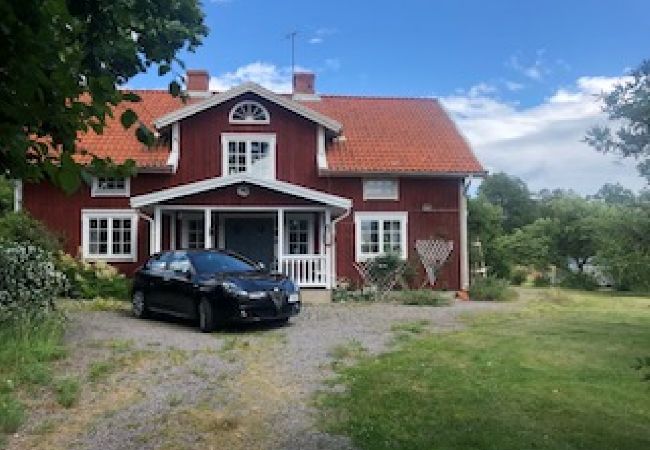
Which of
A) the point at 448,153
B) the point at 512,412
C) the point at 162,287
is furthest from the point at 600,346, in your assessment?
the point at 448,153

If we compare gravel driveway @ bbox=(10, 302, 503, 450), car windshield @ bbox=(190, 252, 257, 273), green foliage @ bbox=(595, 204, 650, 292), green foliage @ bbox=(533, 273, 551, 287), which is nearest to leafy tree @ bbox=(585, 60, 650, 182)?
green foliage @ bbox=(595, 204, 650, 292)

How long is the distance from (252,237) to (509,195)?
164ft

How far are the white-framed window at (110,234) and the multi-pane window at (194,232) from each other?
165 cm

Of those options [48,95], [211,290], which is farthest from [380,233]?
[48,95]

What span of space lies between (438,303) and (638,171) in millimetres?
13038

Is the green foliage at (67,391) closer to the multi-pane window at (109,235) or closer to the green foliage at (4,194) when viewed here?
the green foliage at (4,194)

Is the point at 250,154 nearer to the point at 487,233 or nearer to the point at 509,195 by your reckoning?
the point at 487,233

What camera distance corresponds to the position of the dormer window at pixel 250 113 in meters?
22.2

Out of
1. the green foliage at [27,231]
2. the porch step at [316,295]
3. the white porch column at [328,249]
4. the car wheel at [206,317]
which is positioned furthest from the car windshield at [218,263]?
the green foliage at [27,231]

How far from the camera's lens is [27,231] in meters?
Result: 19.3

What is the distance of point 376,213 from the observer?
22359 millimetres

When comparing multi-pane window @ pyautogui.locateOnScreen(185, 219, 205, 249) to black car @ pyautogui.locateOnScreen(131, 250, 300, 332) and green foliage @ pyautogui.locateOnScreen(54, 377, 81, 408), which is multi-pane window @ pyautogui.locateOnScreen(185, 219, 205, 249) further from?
green foliage @ pyautogui.locateOnScreen(54, 377, 81, 408)

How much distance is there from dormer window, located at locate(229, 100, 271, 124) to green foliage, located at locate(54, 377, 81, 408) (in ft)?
47.3

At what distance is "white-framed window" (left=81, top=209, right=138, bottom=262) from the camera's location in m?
21.6
